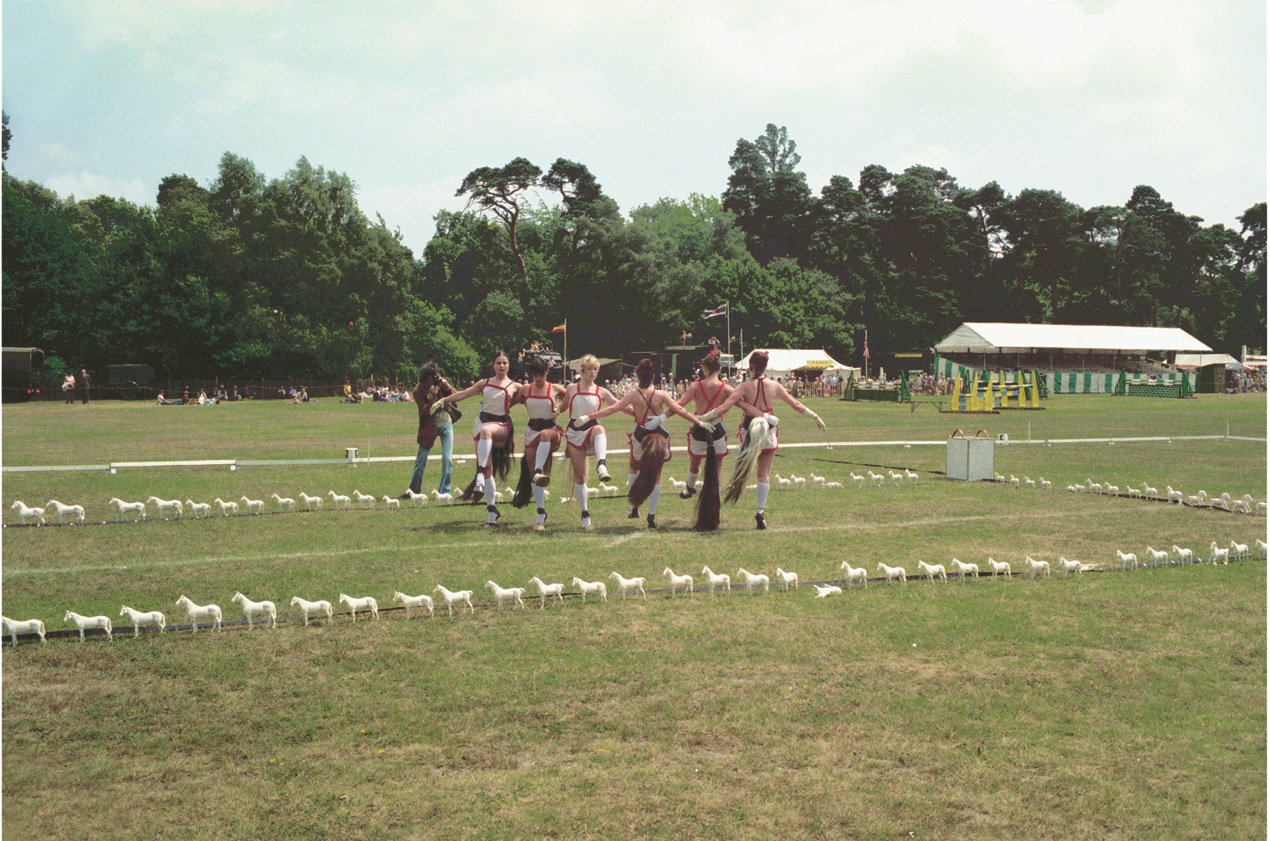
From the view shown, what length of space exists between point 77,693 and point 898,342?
102 metres

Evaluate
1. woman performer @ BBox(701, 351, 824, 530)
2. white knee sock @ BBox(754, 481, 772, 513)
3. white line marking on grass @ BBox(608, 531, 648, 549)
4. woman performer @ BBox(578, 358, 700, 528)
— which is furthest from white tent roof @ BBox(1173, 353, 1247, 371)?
white line marking on grass @ BBox(608, 531, 648, 549)

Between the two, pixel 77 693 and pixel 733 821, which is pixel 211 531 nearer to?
pixel 77 693

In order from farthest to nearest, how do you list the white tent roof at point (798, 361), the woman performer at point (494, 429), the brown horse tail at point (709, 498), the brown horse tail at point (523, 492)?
the white tent roof at point (798, 361) < the brown horse tail at point (523, 492) < the woman performer at point (494, 429) < the brown horse tail at point (709, 498)

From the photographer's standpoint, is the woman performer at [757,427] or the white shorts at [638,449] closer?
the woman performer at [757,427]

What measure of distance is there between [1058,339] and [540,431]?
253 ft

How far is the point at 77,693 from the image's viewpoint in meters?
7.52

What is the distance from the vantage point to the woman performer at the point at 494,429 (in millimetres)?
15086

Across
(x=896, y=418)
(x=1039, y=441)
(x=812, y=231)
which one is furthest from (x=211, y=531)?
(x=812, y=231)

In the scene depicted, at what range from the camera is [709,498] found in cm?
1445

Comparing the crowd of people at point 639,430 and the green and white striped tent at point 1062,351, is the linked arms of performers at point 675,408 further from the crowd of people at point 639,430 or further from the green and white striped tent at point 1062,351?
the green and white striped tent at point 1062,351

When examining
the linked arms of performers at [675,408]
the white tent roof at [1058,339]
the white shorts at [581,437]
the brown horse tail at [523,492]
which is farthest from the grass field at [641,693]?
the white tent roof at [1058,339]

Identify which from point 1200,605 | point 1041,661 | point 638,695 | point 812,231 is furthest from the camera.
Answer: point 812,231

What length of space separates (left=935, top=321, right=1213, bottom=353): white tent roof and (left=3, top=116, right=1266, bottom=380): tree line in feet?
53.2

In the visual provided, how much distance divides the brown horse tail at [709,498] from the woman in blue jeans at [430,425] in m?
5.58
